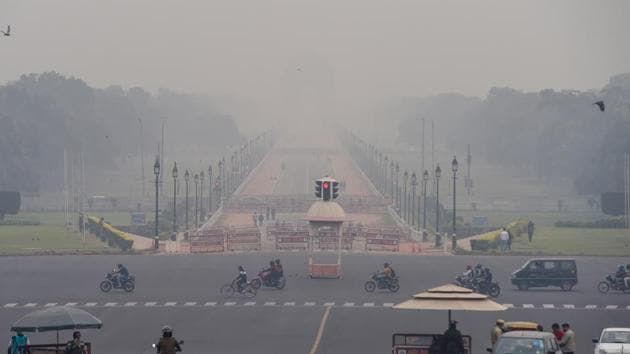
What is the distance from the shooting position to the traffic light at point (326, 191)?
68000mm

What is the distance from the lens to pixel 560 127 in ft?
563

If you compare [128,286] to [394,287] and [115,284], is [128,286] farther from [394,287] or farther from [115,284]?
[394,287]

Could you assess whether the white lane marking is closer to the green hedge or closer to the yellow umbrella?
the yellow umbrella

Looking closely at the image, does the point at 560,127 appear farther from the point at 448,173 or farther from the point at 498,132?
the point at 498,132

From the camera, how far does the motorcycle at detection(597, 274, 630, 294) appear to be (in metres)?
60.7

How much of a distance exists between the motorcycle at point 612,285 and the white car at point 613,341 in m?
22.1

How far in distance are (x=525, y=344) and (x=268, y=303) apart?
2254cm

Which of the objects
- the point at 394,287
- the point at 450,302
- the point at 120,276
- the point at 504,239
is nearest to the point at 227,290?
the point at 120,276

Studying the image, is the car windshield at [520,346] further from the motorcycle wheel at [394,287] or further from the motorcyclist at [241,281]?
the motorcycle wheel at [394,287]

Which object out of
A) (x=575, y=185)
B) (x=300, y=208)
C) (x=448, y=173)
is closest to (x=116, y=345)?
(x=300, y=208)

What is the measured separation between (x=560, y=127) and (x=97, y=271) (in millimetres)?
110289

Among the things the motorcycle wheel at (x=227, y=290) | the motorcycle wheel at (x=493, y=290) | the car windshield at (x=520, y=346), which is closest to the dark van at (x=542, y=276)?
the motorcycle wheel at (x=493, y=290)

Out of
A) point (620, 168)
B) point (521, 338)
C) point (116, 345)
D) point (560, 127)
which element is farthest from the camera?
point (560, 127)

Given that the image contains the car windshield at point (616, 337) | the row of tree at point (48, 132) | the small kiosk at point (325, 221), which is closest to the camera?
the car windshield at point (616, 337)
